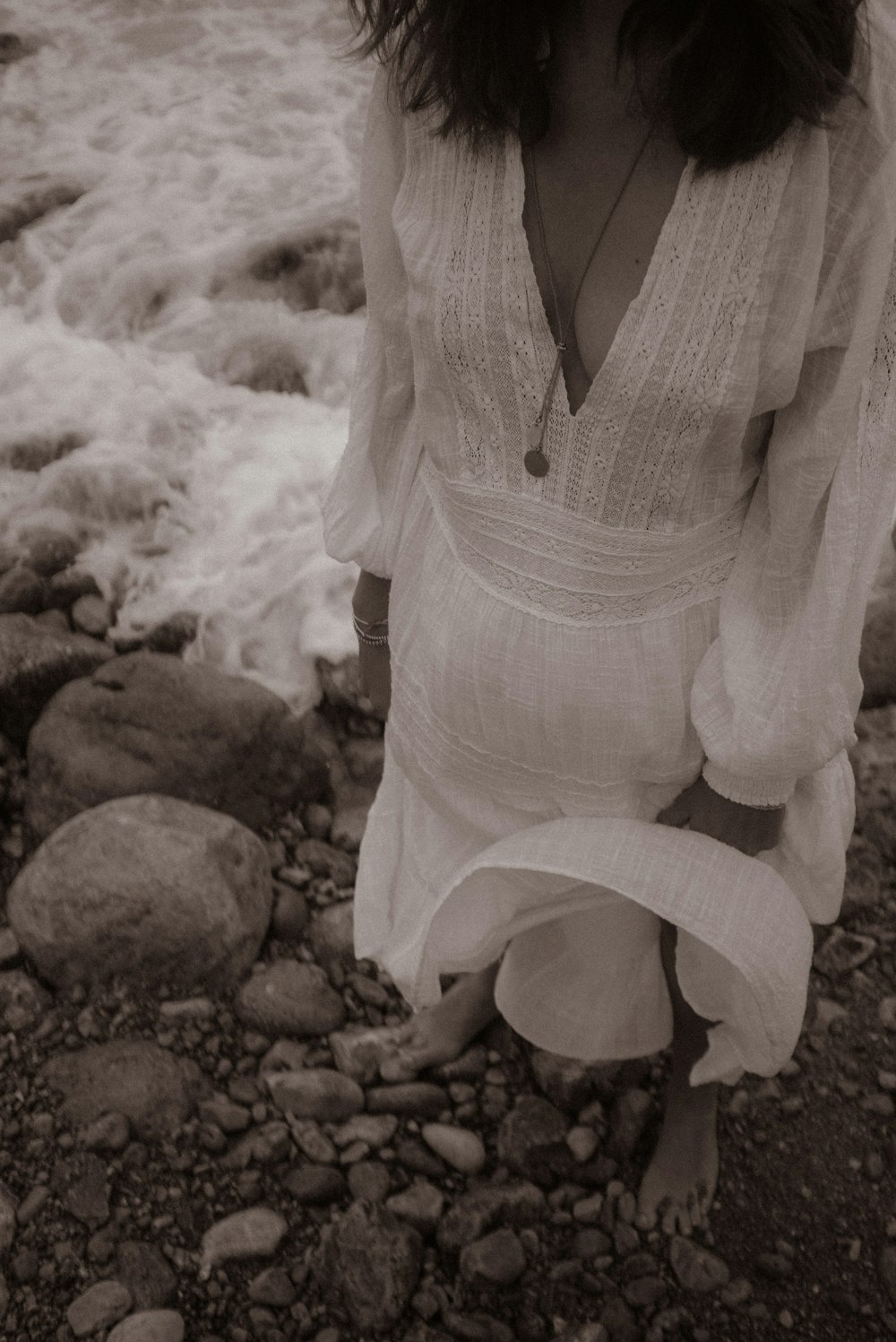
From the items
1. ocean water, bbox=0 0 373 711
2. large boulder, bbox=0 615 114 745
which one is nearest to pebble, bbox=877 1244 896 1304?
ocean water, bbox=0 0 373 711

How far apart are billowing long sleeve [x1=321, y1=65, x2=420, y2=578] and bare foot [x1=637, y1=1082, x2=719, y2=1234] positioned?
3.47 feet

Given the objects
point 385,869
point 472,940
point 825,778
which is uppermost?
point 825,778

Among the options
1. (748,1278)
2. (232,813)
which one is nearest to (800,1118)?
(748,1278)

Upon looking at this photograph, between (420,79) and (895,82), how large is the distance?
539 millimetres

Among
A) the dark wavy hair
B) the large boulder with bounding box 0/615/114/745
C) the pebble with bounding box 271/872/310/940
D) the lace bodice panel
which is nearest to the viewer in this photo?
the dark wavy hair

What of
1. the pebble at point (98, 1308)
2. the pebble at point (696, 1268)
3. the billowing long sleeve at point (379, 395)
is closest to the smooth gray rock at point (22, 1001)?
the pebble at point (98, 1308)

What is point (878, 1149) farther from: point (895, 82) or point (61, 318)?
point (61, 318)

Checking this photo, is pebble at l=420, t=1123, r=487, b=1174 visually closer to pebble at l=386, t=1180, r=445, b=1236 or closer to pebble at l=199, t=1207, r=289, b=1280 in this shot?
pebble at l=386, t=1180, r=445, b=1236

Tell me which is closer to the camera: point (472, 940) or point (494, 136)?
point (494, 136)

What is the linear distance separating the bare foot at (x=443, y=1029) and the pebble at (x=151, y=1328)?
587mm

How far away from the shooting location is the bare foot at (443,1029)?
247cm

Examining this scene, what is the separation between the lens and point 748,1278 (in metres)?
2.16

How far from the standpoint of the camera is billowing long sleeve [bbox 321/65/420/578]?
1.64 m

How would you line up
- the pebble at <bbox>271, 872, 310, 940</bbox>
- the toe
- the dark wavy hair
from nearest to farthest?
the dark wavy hair → the toe → the pebble at <bbox>271, 872, 310, 940</bbox>
